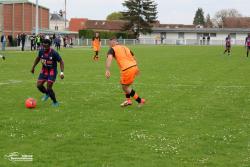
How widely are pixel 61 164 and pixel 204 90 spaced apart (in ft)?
34.7

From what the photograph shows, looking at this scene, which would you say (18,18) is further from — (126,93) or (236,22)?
(236,22)

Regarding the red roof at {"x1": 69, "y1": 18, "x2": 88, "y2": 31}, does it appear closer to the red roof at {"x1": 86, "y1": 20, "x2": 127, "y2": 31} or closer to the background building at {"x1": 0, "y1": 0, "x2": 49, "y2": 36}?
the red roof at {"x1": 86, "y1": 20, "x2": 127, "y2": 31}

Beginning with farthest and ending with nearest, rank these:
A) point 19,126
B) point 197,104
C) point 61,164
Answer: point 197,104
point 19,126
point 61,164

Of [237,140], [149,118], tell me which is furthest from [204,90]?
[237,140]

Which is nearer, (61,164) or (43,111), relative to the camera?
(61,164)

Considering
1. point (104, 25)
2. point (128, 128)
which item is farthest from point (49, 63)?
point (104, 25)

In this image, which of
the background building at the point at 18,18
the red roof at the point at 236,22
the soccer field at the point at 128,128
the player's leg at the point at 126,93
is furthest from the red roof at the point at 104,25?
the player's leg at the point at 126,93

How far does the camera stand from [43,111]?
12.3 m

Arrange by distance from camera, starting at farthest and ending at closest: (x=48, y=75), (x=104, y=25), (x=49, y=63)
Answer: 1. (x=104, y=25)
2. (x=48, y=75)
3. (x=49, y=63)

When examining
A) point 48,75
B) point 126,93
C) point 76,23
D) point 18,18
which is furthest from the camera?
point 76,23

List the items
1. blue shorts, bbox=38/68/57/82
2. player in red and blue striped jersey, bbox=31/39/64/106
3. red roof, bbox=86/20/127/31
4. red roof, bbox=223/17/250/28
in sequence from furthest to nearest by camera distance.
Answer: red roof, bbox=223/17/250/28
red roof, bbox=86/20/127/31
blue shorts, bbox=38/68/57/82
player in red and blue striped jersey, bbox=31/39/64/106

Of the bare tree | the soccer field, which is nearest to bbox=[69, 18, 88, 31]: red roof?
the bare tree

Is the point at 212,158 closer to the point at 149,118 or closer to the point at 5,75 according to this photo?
the point at 149,118

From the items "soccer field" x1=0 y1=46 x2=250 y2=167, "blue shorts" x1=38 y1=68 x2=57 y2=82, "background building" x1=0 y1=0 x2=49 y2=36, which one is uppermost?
"background building" x1=0 y1=0 x2=49 y2=36
